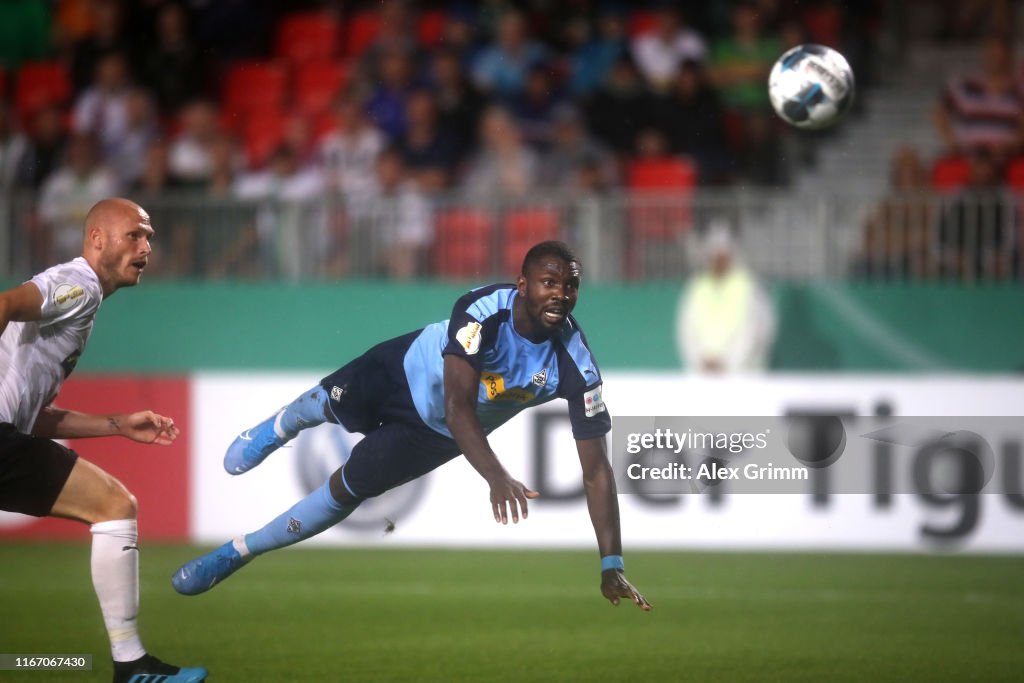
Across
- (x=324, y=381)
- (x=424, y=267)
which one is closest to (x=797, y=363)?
(x=424, y=267)

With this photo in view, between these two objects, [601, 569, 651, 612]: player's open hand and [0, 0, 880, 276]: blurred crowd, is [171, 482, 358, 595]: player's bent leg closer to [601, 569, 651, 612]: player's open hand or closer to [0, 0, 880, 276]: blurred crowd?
[601, 569, 651, 612]: player's open hand

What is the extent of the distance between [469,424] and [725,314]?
627cm

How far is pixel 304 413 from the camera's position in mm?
7711

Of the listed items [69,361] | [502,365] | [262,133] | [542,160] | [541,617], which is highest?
[262,133]

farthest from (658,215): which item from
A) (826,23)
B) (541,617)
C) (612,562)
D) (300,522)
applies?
(612,562)

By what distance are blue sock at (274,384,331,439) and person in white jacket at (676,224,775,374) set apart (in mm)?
5370

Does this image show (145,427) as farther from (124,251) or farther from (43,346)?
(124,251)

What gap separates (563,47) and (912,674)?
867 cm

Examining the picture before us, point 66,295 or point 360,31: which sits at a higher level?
point 360,31

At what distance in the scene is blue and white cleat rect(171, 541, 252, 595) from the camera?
712 cm

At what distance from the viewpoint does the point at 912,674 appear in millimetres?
7141

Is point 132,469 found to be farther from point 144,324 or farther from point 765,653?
point 765,653

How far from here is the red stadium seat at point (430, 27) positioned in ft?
48.9

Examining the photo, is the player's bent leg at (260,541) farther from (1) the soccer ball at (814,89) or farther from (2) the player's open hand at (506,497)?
(1) the soccer ball at (814,89)
